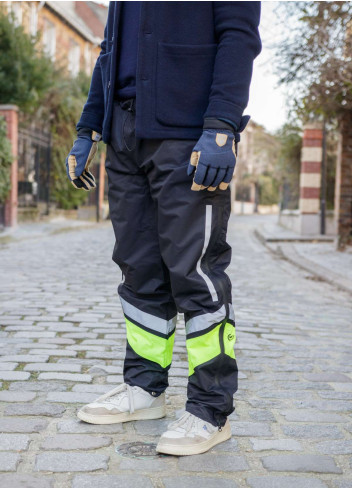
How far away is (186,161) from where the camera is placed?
2297 millimetres

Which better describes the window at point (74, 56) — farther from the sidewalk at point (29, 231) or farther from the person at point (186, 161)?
the person at point (186, 161)

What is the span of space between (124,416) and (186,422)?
34cm

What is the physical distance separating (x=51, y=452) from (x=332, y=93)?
358 inches

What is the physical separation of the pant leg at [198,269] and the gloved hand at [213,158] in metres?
0.09

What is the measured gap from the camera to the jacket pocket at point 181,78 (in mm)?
2307

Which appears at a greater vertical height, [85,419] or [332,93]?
[332,93]

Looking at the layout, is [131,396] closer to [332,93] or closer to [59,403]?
[59,403]

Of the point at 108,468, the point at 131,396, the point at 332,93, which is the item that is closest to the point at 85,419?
the point at 131,396

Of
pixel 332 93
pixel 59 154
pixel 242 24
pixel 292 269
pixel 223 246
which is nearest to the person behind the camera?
pixel 242 24

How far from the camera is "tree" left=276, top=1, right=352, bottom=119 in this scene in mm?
9352

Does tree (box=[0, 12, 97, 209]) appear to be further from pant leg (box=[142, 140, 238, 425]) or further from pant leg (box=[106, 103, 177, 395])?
pant leg (box=[142, 140, 238, 425])

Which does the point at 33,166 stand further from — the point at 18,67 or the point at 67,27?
the point at 67,27

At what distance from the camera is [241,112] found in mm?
2291

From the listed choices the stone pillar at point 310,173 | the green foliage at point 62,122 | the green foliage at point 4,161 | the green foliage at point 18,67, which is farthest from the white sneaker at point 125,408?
the green foliage at point 62,122
